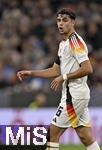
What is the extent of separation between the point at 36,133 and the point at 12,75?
7.84 meters

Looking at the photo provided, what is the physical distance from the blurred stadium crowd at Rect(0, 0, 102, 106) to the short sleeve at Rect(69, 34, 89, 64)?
23.2ft

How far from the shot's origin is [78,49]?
909 centimetres

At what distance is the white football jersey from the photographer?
912 centimetres

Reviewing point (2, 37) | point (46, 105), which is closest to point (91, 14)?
point (2, 37)

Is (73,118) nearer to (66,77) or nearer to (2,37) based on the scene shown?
(66,77)

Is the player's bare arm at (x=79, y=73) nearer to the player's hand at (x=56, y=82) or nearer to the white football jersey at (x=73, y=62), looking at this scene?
the player's hand at (x=56, y=82)

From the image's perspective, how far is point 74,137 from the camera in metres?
15.6

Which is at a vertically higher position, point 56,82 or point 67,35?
point 67,35

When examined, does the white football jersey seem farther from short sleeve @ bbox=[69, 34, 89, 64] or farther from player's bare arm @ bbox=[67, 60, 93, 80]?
player's bare arm @ bbox=[67, 60, 93, 80]

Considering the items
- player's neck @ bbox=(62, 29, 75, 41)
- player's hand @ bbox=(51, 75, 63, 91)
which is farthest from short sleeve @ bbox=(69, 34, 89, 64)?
player's hand @ bbox=(51, 75, 63, 91)

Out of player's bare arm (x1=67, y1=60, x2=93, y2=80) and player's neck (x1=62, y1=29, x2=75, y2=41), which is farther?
player's neck (x1=62, y1=29, x2=75, y2=41)

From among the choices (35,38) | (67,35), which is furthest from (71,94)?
(35,38)

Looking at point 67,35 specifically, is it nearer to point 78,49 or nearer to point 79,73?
point 78,49

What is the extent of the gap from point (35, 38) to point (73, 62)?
9.44 meters
